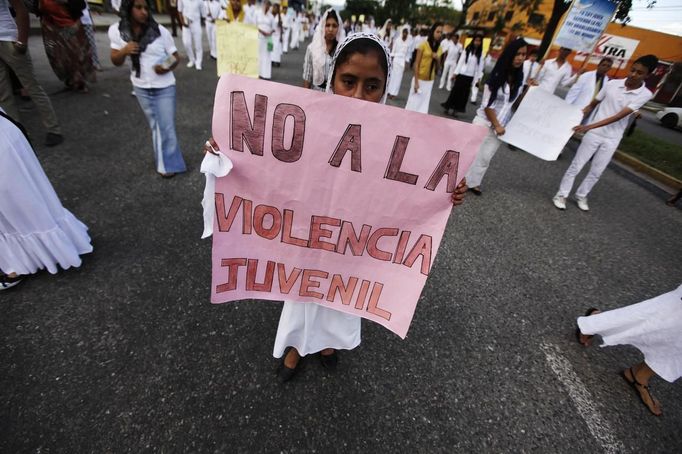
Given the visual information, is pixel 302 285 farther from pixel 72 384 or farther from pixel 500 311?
pixel 500 311

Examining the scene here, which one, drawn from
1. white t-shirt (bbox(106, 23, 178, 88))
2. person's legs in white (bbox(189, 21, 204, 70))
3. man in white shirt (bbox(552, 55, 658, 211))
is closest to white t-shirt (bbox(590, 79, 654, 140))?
man in white shirt (bbox(552, 55, 658, 211))

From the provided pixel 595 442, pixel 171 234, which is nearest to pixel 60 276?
pixel 171 234

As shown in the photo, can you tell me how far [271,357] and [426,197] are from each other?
4.77 feet

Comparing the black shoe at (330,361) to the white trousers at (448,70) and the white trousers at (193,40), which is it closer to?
the white trousers at (193,40)

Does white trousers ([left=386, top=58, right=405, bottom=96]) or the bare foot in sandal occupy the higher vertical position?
white trousers ([left=386, top=58, right=405, bottom=96])

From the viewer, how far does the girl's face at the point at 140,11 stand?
281cm

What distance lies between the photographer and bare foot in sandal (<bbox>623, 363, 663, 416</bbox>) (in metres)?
2.04

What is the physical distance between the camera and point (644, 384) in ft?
6.88

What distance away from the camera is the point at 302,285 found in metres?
1.53

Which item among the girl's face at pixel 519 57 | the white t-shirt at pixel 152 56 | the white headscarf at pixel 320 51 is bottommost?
the white t-shirt at pixel 152 56

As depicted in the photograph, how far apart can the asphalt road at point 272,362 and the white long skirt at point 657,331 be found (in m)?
0.33

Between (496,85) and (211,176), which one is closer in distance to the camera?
(211,176)

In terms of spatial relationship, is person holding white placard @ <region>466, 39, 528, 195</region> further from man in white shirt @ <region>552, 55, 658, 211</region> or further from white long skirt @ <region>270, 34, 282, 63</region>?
white long skirt @ <region>270, 34, 282, 63</region>

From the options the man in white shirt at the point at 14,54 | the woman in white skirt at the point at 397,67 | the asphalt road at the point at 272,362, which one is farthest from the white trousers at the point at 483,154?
the man in white shirt at the point at 14,54
